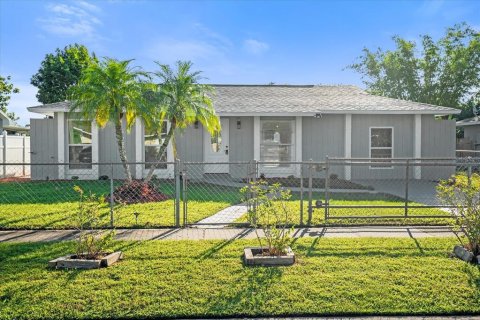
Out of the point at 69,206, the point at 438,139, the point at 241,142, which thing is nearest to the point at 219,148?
the point at 241,142

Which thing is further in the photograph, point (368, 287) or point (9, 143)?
point (9, 143)

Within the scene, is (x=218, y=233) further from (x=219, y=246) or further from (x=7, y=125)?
(x=7, y=125)

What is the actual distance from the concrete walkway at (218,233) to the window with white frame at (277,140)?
27.5 ft

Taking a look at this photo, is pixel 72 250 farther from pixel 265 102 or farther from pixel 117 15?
pixel 265 102

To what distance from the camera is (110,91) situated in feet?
32.5

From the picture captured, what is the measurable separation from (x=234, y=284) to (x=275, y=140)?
11.5m

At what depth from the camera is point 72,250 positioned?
19.4 feet

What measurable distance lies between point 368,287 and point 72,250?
426 cm

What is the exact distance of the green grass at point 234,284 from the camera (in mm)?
3973

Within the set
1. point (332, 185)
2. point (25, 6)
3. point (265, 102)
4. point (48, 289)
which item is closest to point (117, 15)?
point (25, 6)

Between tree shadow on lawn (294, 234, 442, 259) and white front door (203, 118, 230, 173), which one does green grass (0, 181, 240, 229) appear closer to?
white front door (203, 118, 230, 173)

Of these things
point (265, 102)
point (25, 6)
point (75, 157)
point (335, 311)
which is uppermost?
point (25, 6)

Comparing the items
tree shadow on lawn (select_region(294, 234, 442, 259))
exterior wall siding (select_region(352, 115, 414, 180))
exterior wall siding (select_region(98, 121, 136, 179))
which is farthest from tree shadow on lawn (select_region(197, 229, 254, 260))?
exterior wall siding (select_region(352, 115, 414, 180))

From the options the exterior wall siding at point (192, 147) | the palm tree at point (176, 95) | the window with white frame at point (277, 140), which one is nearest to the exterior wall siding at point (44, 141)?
the exterior wall siding at point (192, 147)
